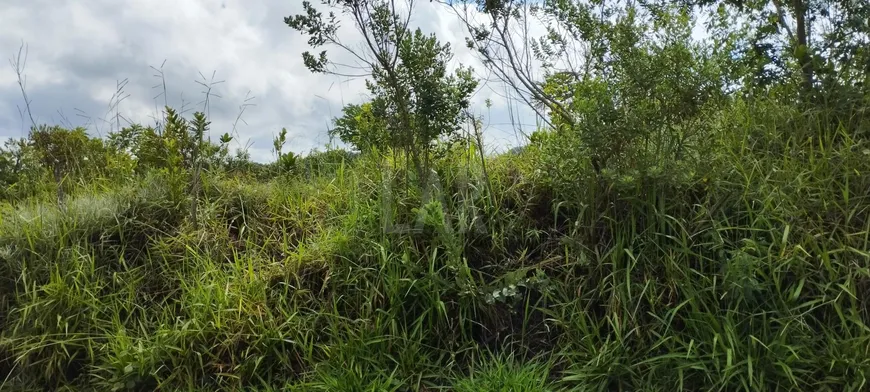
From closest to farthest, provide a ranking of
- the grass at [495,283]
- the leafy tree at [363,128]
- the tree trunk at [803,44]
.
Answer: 1. the grass at [495,283]
2. the tree trunk at [803,44]
3. the leafy tree at [363,128]

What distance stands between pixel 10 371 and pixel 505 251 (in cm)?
292

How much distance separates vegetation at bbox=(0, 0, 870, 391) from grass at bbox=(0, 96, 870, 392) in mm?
15

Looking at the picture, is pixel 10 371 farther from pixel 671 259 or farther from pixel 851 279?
pixel 851 279

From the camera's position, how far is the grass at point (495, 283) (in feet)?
8.41

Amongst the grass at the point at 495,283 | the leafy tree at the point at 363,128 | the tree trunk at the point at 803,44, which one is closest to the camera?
the grass at the point at 495,283

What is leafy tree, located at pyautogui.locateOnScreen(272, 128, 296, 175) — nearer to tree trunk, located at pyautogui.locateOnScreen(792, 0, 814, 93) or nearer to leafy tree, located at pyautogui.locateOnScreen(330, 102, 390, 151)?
leafy tree, located at pyautogui.locateOnScreen(330, 102, 390, 151)

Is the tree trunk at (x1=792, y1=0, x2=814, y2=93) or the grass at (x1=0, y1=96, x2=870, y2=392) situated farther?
the tree trunk at (x1=792, y1=0, x2=814, y2=93)

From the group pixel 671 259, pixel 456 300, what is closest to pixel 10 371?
pixel 456 300

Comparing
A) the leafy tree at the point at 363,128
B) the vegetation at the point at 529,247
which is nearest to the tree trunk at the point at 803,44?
the vegetation at the point at 529,247

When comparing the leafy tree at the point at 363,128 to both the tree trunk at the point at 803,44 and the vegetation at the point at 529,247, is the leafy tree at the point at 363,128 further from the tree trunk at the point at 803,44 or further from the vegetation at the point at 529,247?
the tree trunk at the point at 803,44

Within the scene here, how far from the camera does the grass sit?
8.41ft

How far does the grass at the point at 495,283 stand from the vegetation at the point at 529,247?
0.05 feet

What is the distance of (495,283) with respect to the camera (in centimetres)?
304

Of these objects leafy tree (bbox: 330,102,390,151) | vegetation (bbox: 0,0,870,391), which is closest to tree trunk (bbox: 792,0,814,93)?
vegetation (bbox: 0,0,870,391)
